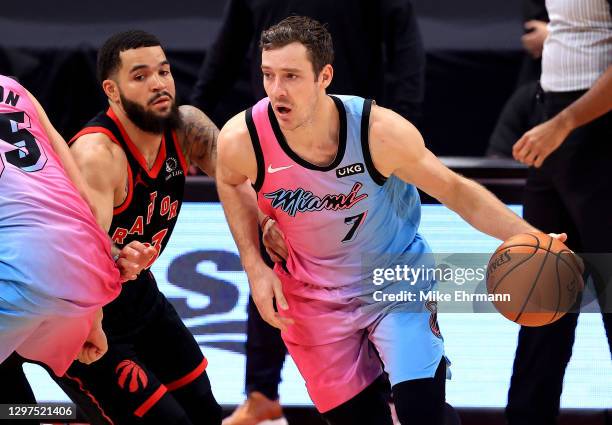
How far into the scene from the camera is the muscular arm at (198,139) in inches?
187

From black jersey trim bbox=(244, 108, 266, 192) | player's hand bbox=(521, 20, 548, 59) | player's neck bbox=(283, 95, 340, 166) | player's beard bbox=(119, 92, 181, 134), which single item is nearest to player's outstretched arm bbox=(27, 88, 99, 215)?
player's beard bbox=(119, 92, 181, 134)

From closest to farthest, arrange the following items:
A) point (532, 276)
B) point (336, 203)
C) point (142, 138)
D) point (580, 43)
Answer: point (532, 276) → point (336, 203) → point (142, 138) → point (580, 43)

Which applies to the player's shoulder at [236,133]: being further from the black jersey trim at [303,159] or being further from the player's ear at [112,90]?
the player's ear at [112,90]

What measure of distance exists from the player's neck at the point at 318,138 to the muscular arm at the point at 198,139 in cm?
59

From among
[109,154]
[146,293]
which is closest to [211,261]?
[146,293]

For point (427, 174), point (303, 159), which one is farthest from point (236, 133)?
point (427, 174)

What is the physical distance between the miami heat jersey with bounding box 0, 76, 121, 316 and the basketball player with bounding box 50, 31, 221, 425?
0.36m

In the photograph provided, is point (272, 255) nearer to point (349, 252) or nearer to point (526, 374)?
point (349, 252)

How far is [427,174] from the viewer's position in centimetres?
423

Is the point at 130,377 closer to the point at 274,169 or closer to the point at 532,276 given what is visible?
the point at 274,169

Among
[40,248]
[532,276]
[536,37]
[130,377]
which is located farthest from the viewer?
[536,37]

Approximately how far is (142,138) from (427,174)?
1163 mm

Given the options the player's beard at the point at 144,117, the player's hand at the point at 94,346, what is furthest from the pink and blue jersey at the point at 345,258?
the player's hand at the point at 94,346

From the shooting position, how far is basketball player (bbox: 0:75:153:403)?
3766 mm
